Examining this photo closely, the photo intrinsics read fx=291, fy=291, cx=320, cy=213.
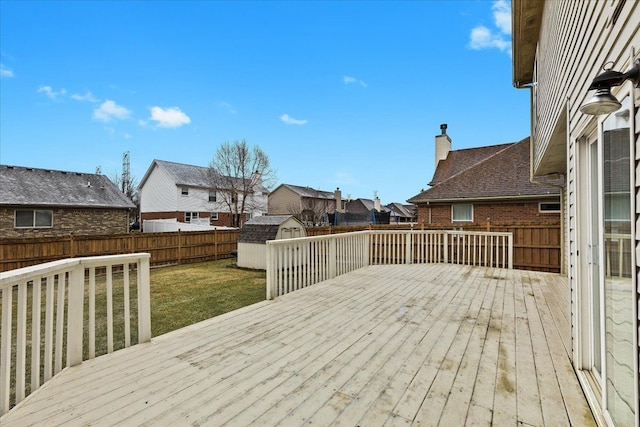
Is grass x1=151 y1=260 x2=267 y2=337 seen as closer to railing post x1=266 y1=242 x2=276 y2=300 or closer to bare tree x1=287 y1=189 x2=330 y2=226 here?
railing post x1=266 y1=242 x2=276 y2=300

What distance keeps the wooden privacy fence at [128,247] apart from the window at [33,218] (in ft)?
21.7

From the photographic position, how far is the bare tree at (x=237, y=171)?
74.3ft

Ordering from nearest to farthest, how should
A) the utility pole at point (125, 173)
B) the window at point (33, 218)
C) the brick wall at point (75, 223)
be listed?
the brick wall at point (75, 223) → the window at point (33, 218) → the utility pole at point (125, 173)

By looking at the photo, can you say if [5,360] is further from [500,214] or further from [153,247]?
[500,214]

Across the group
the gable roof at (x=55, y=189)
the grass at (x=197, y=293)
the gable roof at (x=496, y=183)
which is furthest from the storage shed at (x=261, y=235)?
the gable roof at (x=55, y=189)

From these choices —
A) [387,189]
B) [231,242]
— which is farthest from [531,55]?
[387,189]

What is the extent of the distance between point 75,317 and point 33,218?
16.0m

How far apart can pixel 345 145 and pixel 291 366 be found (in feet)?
64.5

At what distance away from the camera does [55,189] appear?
1497 centimetres

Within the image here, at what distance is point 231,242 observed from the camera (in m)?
14.0

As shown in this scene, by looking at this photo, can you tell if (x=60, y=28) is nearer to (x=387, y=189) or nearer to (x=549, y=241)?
(x=549, y=241)

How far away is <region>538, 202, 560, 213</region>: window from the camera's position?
37.6 ft

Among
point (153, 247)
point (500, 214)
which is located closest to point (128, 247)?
point (153, 247)

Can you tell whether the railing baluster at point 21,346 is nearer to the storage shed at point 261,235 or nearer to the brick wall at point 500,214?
the storage shed at point 261,235
